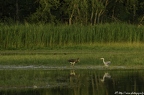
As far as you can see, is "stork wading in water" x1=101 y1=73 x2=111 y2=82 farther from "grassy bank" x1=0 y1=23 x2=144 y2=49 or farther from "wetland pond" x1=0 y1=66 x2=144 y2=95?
"grassy bank" x1=0 y1=23 x2=144 y2=49

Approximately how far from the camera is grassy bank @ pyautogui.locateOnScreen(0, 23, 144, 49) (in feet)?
108

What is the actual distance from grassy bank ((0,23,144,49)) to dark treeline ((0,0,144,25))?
7465 millimetres

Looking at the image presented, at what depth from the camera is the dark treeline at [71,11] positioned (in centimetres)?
4281

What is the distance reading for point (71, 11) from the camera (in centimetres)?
4325

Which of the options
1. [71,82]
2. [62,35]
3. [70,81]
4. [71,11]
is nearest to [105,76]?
[70,81]

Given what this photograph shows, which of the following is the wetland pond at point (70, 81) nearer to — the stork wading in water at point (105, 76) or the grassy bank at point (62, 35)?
the stork wading in water at point (105, 76)

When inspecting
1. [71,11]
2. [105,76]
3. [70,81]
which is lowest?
[105,76]

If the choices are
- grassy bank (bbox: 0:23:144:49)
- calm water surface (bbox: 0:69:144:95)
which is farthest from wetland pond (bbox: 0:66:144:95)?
grassy bank (bbox: 0:23:144:49)

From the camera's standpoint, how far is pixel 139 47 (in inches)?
1281

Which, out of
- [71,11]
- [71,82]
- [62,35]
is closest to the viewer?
[71,82]

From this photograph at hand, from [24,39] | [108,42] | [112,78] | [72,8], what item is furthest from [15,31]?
[112,78]

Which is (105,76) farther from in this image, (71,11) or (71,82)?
(71,11)

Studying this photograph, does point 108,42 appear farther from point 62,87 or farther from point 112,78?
point 62,87

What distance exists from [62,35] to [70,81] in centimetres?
1631
